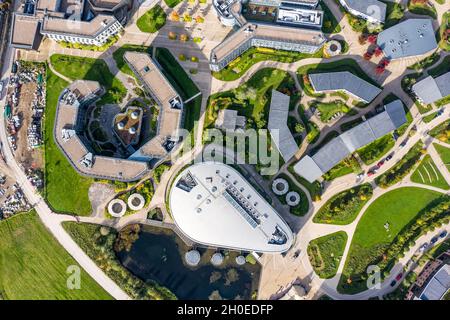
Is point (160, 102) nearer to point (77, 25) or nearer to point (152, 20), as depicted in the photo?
point (152, 20)

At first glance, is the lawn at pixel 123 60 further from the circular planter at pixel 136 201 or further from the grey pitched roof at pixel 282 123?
the grey pitched roof at pixel 282 123

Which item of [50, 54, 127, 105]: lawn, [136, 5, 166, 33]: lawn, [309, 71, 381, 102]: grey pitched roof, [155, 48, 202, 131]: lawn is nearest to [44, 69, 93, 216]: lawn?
[50, 54, 127, 105]: lawn

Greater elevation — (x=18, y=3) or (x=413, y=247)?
(x=18, y=3)

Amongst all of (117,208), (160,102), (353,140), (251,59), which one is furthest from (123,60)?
(353,140)

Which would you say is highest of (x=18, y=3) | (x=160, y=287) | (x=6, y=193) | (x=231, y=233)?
(x=18, y=3)

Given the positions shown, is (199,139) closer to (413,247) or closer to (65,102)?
(65,102)
